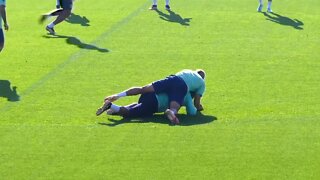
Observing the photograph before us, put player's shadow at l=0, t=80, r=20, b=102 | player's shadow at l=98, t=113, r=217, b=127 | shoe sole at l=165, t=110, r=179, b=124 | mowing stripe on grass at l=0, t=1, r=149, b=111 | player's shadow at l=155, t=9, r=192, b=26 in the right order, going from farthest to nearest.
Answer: player's shadow at l=155, t=9, r=192, b=26
mowing stripe on grass at l=0, t=1, r=149, b=111
player's shadow at l=0, t=80, r=20, b=102
player's shadow at l=98, t=113, r=217, b=127
shoe sole at l=165, t=110, r=179, b=124

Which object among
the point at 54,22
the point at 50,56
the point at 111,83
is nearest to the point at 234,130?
the point at 111,83

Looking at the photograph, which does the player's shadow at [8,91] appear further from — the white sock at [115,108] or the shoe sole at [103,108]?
the white sock at [115,108]

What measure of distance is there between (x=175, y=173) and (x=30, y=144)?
2.27 metres

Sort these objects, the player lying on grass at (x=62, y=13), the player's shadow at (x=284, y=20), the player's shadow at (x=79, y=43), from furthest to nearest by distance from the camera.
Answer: the player's shadow at (x=284, y=20) → the player lying on grass at (x=62, y=13) → the player's shadow at (x=79, y=43)

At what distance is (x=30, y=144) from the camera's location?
10.3 m

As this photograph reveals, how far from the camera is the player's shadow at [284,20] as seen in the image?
20078mm

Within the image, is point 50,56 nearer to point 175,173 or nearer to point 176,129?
point 176,129

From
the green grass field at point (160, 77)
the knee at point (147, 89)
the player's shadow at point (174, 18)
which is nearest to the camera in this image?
the green grass field at point (160, 77)

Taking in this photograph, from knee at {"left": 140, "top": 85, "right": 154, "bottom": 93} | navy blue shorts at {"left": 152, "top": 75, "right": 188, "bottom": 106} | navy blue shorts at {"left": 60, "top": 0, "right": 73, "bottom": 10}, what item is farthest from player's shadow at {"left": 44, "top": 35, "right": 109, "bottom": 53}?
navy blue shorts at {"left": 152, "top": 75, "right": 188, "bottom": 106}

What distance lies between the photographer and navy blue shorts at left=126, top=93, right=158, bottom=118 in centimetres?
1162

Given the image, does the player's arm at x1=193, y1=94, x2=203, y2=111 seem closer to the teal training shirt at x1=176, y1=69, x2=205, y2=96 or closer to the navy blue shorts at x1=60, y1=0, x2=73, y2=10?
the teal training shirt at x1=176, y1=69, x2=205, y2=96

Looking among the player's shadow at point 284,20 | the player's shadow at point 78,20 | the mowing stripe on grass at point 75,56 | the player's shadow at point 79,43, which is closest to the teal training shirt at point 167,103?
the mowing stripe on grass at point 75,56

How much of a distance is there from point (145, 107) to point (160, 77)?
3.00m

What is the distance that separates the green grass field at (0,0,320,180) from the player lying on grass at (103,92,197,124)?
166 millimetres
